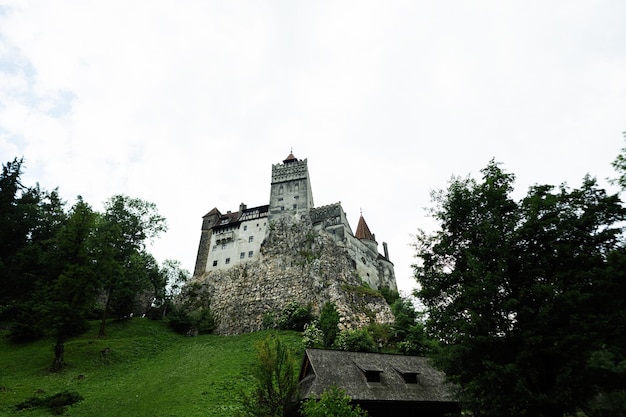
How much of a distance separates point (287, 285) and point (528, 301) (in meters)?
38.3

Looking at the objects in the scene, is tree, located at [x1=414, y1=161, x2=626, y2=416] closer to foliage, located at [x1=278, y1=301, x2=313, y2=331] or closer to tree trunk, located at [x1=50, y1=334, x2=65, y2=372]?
foliage, located at [x1=278, y1=301, x2=313, y2=331]

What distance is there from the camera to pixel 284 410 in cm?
1605

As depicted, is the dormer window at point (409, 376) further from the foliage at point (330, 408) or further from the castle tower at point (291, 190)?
the castle tower at point (291, 190)

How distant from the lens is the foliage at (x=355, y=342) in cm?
3388

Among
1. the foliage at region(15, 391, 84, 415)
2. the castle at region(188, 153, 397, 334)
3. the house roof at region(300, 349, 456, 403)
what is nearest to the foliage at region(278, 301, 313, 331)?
the castle at region(188, 153, 397, 334)

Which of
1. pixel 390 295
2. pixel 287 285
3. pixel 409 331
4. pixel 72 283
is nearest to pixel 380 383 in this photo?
pixel 409 331

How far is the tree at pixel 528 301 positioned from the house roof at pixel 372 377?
496cm

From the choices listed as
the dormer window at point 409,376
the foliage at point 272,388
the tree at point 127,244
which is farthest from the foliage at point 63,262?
the dormer window at point 409,376

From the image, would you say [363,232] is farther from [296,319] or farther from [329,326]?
[329,326]

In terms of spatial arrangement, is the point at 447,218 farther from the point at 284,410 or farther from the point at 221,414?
the point at 221,414

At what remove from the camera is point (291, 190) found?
61.4 metres

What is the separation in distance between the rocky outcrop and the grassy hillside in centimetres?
590

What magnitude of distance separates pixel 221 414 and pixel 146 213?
35.3m

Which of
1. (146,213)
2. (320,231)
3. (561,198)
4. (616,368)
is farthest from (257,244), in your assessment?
(616,368)
